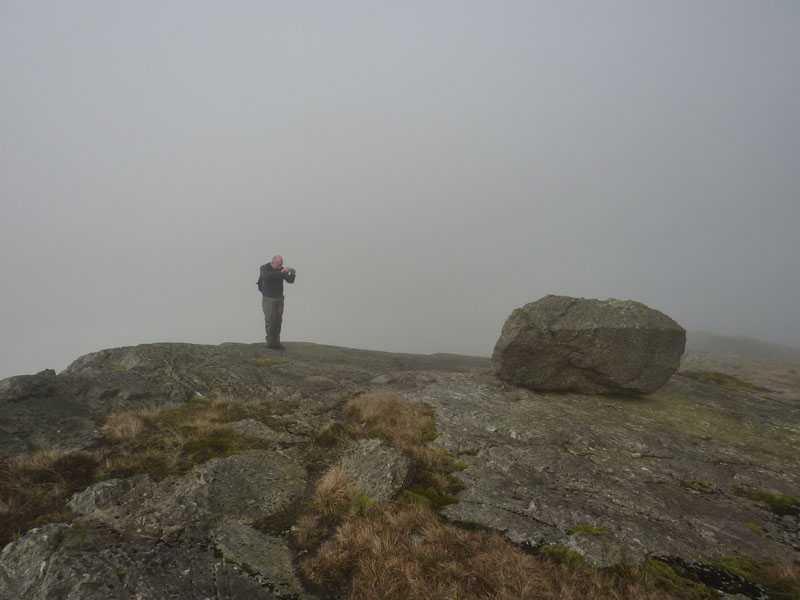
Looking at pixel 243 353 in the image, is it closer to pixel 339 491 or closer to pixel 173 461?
pixel 173 461

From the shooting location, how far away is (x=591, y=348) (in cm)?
1412

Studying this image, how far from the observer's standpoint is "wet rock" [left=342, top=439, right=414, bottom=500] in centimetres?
739

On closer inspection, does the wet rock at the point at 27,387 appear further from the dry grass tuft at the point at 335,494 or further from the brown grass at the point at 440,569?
the brown grass at the point at 440,569

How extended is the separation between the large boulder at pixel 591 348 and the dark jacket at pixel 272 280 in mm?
13013

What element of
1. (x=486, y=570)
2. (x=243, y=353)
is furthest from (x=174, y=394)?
(x=486, y=570)

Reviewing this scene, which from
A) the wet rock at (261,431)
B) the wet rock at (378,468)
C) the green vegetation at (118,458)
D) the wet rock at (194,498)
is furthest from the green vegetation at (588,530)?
the green vegetation at (118,458)

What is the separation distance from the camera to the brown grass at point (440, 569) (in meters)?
5.07

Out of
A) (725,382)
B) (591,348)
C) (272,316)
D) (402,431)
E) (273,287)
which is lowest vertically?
(402,431)

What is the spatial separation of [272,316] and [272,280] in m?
2.18

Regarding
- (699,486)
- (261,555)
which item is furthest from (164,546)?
(699,486)

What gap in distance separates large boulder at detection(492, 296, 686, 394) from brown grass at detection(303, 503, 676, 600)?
942cm

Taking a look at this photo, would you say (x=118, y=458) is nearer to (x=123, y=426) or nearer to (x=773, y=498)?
(x=123, y=426)

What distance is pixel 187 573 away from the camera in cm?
535

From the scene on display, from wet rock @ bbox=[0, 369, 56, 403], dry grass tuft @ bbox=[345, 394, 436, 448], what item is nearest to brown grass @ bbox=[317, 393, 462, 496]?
dry grass tuft @ bbox=[345, 394, 436, 448]
